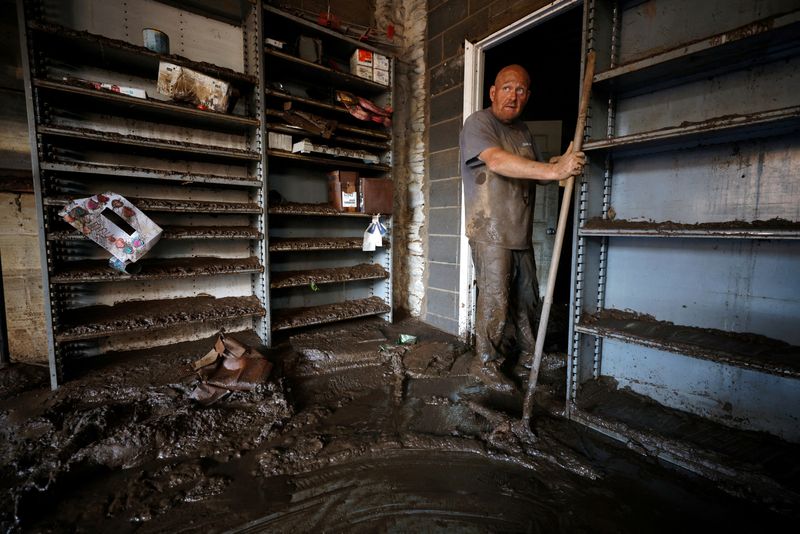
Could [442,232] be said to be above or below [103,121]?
below

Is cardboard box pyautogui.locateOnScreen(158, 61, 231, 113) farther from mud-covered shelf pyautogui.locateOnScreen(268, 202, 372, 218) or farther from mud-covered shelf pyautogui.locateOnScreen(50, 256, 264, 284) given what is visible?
mud-covered shelf pyautogui.locateOnScreen(50, 256, 264, 284)

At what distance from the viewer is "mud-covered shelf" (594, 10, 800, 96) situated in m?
1.31

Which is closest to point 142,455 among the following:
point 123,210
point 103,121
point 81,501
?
point 81,501

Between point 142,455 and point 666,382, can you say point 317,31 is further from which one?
point 666,382

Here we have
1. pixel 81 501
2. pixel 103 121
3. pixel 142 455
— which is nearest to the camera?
pixel 81 501

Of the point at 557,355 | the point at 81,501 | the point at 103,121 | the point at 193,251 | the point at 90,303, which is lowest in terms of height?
the point at 81,501

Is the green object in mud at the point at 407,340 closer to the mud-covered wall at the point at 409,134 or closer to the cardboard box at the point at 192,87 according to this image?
the mud-covered wall at the point at 409,134

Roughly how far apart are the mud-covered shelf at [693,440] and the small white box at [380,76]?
2.86m

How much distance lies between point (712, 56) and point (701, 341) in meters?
1.23

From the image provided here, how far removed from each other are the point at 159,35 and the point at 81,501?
2527 mm

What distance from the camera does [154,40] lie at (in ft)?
7.49

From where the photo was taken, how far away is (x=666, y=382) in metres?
1.95

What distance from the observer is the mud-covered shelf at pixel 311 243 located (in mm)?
2877

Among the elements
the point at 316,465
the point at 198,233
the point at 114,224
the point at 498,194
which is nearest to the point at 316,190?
the point at 198,233
